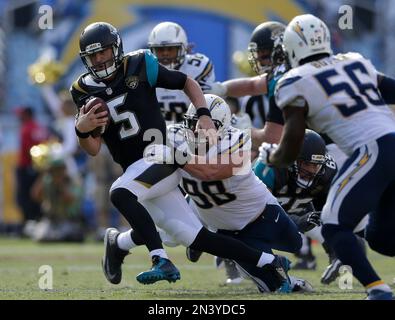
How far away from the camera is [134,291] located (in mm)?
6246

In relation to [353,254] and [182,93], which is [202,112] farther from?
[182,93]

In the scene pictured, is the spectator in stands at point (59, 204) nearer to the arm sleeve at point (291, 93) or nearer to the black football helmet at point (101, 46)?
the black football helmet at point (101, 46)

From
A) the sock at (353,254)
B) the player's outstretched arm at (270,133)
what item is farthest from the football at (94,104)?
the sock at (353,254)

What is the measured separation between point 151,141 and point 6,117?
8729 millimetres

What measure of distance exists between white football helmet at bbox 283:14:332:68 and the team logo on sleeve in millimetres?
1331

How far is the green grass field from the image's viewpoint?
5879 mm

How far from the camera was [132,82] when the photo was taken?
6.39 m

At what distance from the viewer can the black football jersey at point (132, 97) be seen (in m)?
6.39

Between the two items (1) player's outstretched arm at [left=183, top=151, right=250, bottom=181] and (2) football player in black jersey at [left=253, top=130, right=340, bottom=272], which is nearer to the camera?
(1) player's outstretched arm at [left=183, top=151, right=250, bottom=181]

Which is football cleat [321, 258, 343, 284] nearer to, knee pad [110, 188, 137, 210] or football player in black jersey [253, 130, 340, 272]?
football player in black jersey [253, 130, 340, 272]

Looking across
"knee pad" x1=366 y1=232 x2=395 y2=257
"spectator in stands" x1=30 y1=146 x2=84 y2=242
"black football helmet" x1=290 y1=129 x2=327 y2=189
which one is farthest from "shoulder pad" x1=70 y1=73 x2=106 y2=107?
"spectator in stands" x1=30 y1=146 x2=84 y2=242
